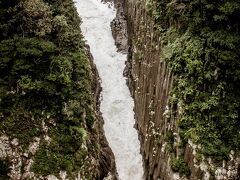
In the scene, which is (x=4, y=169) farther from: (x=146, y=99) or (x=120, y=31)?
(x=120, y=31)

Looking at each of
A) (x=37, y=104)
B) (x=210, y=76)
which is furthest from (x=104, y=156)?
(x=210, y=76)

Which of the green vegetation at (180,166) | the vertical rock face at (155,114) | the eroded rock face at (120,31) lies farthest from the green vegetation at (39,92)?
the eroded rock face at (120,31)

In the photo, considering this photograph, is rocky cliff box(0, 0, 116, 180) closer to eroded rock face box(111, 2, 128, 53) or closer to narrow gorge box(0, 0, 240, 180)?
narrow gorge box(0, 0, 240, 180)

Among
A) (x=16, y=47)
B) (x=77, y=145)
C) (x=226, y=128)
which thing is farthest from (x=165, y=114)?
(x=16, y=47)

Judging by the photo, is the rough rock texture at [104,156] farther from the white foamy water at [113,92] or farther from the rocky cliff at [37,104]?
the rocky cliff at [37,104]

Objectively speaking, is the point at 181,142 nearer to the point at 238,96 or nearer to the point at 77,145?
the point at 238,96
